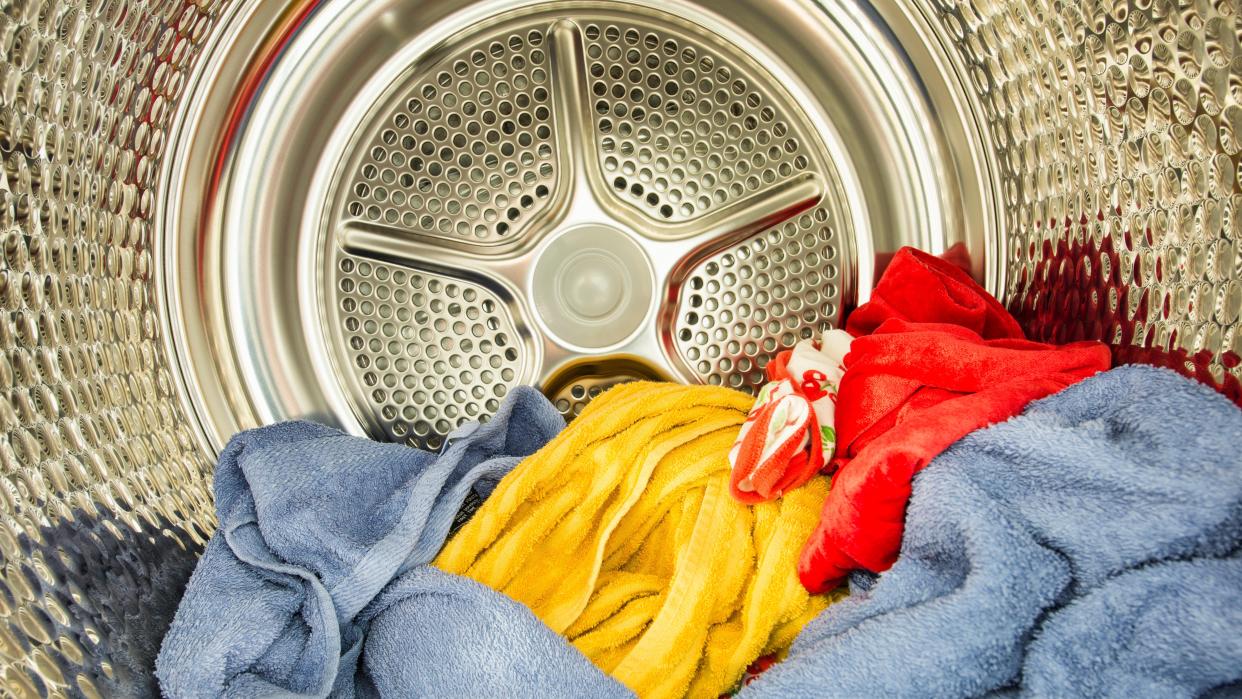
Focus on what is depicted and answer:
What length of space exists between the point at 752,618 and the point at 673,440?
0.14 m

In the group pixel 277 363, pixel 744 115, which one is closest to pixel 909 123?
pixel 744 115

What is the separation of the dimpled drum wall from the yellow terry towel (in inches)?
7.8

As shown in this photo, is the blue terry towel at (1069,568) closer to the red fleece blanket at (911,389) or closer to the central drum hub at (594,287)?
the red fleece blanket at (911,389)

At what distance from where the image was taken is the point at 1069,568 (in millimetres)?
405

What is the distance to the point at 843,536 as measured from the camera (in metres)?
0.48

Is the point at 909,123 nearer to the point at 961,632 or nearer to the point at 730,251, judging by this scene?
the point at 730,251

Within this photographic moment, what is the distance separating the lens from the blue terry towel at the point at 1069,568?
0.36m

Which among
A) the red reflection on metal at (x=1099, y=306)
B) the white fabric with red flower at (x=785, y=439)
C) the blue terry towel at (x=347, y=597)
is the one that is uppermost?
the red reflection on metal at (x=1099, y=306)

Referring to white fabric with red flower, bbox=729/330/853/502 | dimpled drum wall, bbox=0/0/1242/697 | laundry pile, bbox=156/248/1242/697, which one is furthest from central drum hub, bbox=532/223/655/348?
white fabric with red flower, bbox=729/330/853/502

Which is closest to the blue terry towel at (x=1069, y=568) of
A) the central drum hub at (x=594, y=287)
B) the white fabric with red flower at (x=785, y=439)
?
the white fabric with red flower at (x=785, y=439)

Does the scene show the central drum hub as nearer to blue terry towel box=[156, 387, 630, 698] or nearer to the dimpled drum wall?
the dimpled drum wall

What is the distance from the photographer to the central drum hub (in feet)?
2.65

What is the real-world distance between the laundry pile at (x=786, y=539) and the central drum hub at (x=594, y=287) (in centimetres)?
14

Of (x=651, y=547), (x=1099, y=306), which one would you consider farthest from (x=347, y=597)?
(x=1099, y=306)
